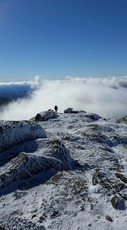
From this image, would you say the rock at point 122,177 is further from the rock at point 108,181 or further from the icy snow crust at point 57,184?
the rock at point 108,181

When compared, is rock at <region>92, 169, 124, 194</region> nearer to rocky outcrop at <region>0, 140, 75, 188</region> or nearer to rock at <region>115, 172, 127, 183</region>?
rock at <region>115, 172, 127, 183</region>

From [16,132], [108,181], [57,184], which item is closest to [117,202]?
[108,181]

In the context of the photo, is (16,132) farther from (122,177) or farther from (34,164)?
(122,177)

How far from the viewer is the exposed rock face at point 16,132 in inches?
1328

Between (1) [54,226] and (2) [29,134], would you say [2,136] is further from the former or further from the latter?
(1) [54,226]

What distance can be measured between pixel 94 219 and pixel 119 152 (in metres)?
22.0

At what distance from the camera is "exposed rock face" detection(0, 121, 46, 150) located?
3374 cm

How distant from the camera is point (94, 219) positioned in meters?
18.8

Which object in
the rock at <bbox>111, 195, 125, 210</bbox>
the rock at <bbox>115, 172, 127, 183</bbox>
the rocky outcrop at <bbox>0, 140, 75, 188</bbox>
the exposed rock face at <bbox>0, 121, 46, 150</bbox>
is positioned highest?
the exposed rock face at <bbox>0, 121, 46, 150</bbox>

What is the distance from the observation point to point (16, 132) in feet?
115

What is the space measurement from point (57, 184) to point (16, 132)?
13.4m

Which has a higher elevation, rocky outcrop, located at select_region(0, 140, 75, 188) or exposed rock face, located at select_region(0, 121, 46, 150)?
exposed rock face, located at select_region(0, 121, 46, 150)

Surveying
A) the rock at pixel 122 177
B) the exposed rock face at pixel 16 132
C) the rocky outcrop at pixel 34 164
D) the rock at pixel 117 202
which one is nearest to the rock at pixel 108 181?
the rock at pixel 122 177

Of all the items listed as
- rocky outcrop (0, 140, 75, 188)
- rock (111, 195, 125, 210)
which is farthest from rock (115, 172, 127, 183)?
rocky outcrop (0, 140, 75, 188)
